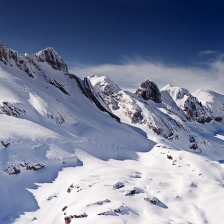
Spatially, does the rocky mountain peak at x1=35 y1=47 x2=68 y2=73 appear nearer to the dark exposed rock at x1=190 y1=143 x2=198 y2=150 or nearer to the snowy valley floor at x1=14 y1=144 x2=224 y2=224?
the snowy valley floor at x1=14 y1=144 x2=224 y2=224

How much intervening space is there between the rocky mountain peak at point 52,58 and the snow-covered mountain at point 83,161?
0.34m

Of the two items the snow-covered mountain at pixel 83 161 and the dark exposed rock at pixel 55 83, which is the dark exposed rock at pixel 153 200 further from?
the dark exposed rock at pixel 55 83

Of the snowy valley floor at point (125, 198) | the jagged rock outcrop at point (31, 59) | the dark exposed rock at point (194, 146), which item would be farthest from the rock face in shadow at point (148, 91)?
the snowy valley floor at point (125, 198)

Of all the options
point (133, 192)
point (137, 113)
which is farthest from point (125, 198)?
point (137, 113)

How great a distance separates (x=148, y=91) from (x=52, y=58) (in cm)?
4917

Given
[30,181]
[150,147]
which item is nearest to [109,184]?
[30,181]

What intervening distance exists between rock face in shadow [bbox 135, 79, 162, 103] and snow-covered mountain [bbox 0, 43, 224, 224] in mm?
25726

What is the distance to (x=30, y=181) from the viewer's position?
2855cm

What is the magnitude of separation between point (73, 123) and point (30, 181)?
20.9 m

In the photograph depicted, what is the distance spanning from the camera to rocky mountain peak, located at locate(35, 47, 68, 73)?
2842 inches

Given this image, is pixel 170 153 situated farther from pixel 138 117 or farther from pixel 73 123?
pixel 138 117

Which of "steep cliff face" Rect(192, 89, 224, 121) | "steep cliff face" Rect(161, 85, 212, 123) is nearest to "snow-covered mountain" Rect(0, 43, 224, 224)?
"steep cliff face" Rect(161, 85, 212, 123)

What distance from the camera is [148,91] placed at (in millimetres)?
104062

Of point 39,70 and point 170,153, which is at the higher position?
point 39,70
